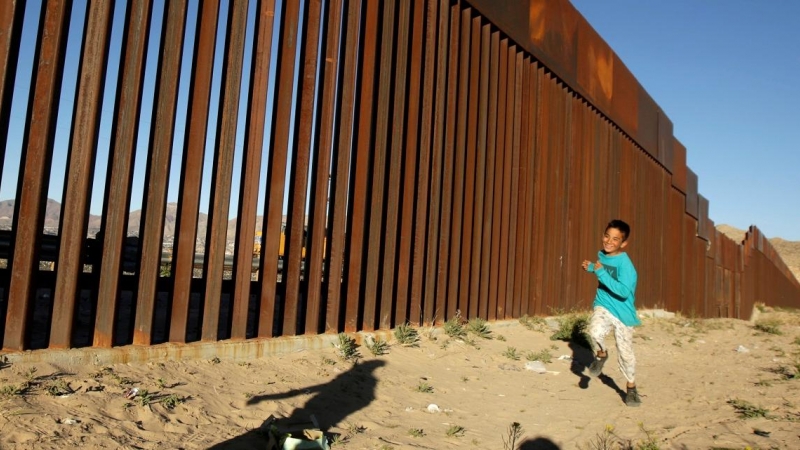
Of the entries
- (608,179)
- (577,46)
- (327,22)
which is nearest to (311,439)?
(327,22)

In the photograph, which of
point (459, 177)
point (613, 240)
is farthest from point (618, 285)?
point (459, 177)

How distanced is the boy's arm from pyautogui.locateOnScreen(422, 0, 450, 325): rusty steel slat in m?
2.06

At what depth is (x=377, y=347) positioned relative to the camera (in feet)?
18.2

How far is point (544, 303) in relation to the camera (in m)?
9.63

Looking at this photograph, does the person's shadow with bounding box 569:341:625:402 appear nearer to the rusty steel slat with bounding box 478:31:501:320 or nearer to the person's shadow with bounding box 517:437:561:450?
the rusty steel slat with bounding box 478:31:501:320

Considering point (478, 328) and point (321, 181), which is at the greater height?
point (321, 181)

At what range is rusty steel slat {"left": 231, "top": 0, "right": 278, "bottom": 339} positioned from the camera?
457cm

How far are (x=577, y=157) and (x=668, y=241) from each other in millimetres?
7609

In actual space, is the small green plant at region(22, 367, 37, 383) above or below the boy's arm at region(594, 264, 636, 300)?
below

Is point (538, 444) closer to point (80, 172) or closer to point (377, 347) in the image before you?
point (377, 347)

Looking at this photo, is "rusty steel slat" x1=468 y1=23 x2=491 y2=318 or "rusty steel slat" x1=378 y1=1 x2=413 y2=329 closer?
"rusty steel slat" x1=378 y1=1 x2=413 y2=329

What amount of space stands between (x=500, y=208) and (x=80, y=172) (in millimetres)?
5535

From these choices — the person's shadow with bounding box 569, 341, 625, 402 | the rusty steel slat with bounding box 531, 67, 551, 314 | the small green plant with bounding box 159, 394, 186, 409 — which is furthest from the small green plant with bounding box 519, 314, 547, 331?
the small green plant with bounding box 159, 394, 186, 409

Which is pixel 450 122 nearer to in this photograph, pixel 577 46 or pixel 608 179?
pixel 577 46
